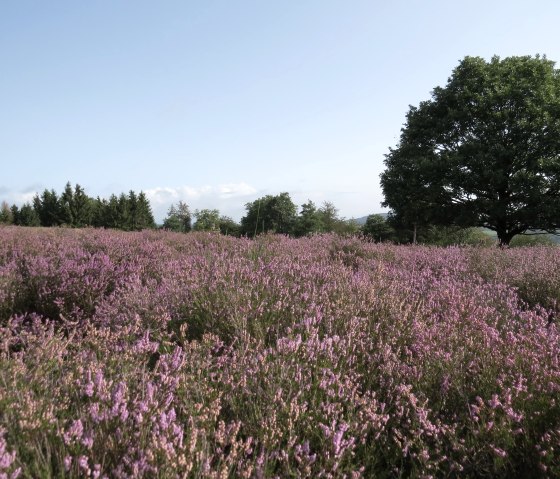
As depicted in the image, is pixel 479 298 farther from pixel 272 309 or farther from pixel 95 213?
pixel 95 213

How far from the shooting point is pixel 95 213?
5681cm

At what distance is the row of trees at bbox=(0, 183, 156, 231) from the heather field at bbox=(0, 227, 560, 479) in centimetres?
5012

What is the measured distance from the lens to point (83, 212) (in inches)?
2190

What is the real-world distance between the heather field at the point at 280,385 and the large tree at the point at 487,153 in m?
13.5

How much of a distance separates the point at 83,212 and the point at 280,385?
2354 inches

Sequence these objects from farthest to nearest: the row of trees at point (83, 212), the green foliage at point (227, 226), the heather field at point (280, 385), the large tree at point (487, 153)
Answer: the row of trees at point (83, 212) < the large tree at point (487, 153) < the green foliage at point (227, 226) < the heather field at point (280, 385)

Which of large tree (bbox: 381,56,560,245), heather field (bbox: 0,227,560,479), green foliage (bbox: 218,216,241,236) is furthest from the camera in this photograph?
large tree (bbox: 381,56,560,245)

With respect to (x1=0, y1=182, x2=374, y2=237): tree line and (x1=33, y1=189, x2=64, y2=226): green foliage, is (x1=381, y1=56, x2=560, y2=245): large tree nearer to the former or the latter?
(x1=0, y1=182, x2=374, y2=237): tree line

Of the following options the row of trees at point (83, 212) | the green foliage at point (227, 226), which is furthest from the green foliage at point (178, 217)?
the green foliage at point (227, 226)

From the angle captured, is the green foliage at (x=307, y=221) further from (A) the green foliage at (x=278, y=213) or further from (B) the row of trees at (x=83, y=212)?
(B) the row of trees at (x=83, y=212)

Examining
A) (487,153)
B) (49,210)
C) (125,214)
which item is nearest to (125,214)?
(125,214)

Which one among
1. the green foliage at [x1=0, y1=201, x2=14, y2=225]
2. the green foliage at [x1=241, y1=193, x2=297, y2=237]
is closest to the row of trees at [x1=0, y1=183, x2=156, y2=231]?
the green foliage at [x1=0, y1=201, x2=14, y2=225]

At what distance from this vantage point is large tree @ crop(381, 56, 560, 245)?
16.2 metres

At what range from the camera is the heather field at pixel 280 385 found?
162cm
